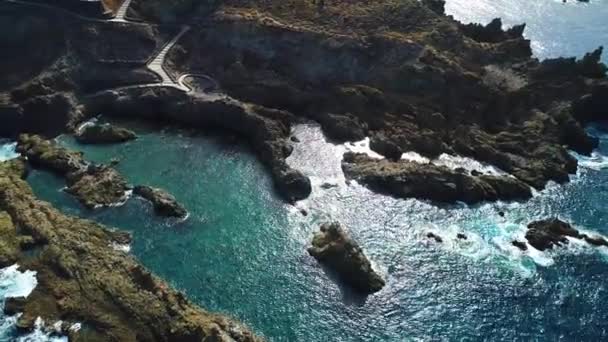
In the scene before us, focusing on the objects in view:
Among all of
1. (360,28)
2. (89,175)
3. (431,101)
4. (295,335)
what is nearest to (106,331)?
(295,335)

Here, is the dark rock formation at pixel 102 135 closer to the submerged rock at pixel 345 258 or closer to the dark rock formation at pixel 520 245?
the submerged rock at pixel 345 258

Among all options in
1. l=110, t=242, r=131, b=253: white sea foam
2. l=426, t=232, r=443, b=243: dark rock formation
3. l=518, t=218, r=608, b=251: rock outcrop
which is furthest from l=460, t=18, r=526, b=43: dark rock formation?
l=110, t=242, r=131, b=253: white sea foam

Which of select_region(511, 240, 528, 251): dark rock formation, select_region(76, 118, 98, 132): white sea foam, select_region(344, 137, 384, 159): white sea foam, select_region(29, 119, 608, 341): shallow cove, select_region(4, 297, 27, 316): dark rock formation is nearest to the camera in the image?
select_region(4, 297, 27, 316): dark rock formation

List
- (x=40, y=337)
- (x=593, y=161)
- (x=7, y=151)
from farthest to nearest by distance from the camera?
(x=593, y=161)
(x=7, y=151)
(x=40, y=337)

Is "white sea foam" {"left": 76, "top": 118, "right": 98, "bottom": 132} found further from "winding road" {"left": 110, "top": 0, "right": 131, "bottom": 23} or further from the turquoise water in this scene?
the turquoise water

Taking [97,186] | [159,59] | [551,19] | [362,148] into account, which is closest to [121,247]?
[97,186]

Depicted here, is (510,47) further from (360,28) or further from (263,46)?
(263,46)

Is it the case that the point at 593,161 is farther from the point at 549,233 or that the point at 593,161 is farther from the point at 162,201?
the point at 162,201
